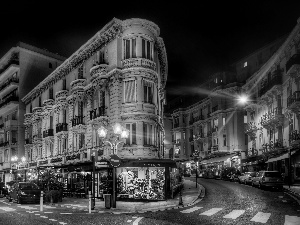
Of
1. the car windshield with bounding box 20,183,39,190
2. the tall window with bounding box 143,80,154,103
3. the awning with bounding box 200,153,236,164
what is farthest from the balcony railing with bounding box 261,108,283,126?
the car windshield with bounding box 20,183,39,190

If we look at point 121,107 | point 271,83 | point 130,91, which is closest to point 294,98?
point 271,83

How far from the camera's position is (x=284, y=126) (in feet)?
142

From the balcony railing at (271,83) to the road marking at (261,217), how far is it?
28.3 metres

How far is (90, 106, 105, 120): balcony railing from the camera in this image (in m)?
33.9

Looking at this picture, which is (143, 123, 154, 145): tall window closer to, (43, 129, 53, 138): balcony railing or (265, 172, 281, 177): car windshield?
(265, 172, 281, 177): car windshield

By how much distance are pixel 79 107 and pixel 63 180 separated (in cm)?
757

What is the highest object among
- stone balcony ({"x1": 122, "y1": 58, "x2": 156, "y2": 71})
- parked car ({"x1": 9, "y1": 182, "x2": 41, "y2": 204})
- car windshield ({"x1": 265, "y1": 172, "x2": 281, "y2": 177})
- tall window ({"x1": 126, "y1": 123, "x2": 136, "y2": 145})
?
stone balcony ({"x1": 122, "y1": 58, "x2": 156, "y2": 71})

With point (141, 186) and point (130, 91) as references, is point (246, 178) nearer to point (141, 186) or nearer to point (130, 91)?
point (130, 91)

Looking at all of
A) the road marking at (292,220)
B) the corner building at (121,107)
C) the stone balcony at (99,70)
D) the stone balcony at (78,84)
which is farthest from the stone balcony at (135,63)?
the road marking at (292,220)

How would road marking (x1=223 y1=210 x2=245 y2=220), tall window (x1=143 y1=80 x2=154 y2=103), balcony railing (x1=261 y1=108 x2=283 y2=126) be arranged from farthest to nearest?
balcony railing (x1=261 y1=108 x2=283 y2=126) → tall window (x1=143 y1=80 x2=154 y2=103) → road marking (x1=223 y1=210 x2=245 y2=220)

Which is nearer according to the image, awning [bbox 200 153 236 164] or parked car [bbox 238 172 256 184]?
parked car [bbox 238 172 256 184]

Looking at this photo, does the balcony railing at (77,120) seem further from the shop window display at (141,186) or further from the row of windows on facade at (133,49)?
the shop window display at (141,186)

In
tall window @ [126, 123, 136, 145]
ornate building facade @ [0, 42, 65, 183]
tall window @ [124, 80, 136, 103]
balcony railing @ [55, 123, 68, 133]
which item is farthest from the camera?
ornate building facade @ [0, 42, 65, 183]

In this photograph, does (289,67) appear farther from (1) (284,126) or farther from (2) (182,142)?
(2) (182,142)
